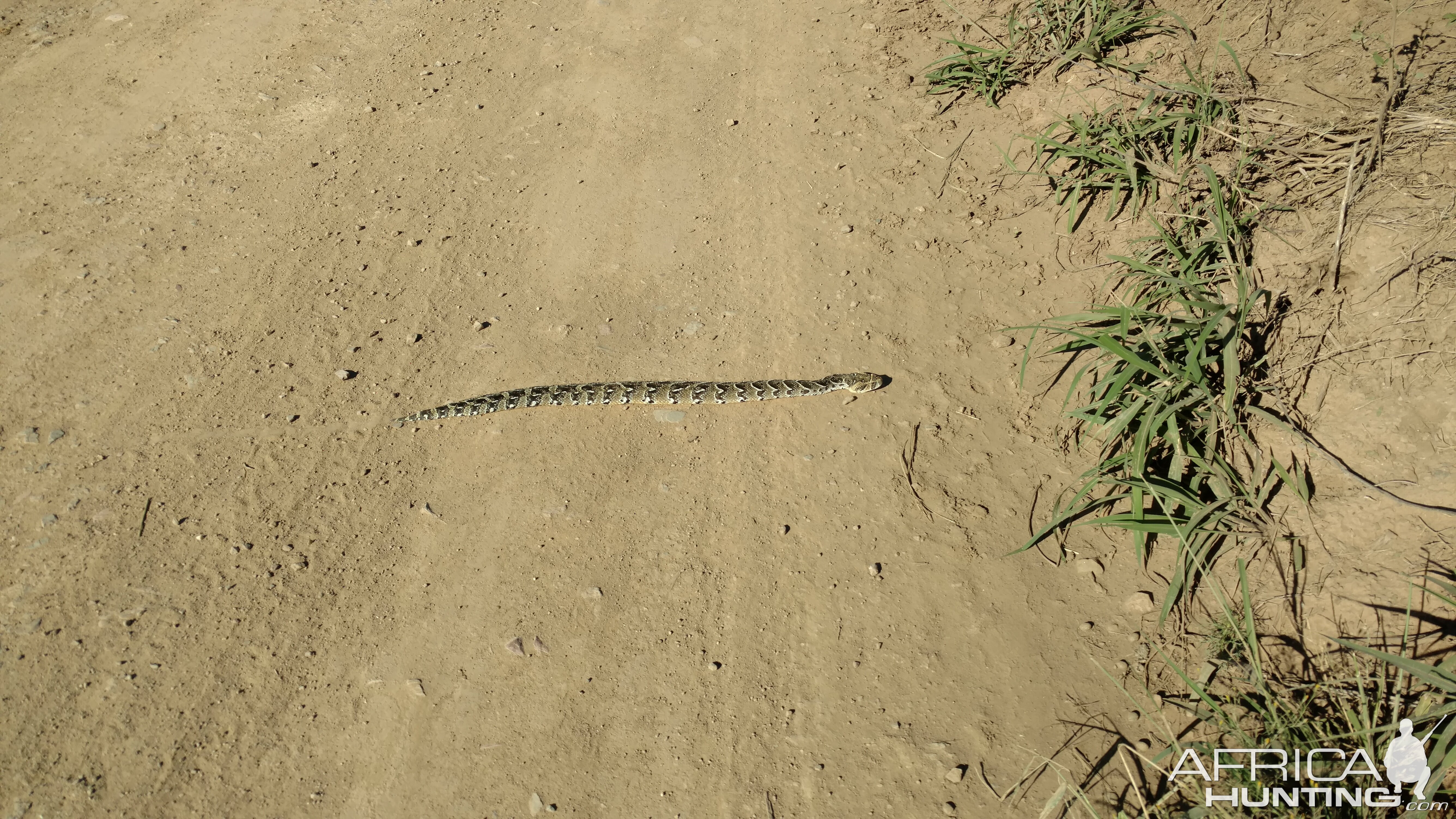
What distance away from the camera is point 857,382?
17.6 feet

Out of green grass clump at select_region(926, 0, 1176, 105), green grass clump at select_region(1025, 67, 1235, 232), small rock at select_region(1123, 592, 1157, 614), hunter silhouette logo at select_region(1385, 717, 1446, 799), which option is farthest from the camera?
green grass clump at select_region(926, 0, 1176, 105)

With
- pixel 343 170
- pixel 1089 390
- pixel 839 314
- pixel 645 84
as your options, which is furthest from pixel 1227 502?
pixel 343 170

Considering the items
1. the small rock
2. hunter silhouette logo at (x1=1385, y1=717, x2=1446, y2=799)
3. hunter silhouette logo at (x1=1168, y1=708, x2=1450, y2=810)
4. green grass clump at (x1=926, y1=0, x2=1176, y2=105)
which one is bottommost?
the small rock

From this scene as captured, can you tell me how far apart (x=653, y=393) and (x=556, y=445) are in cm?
72

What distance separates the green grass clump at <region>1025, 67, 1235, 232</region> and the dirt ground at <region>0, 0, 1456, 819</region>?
10.5 inches

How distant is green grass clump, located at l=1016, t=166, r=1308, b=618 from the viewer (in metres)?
4.37

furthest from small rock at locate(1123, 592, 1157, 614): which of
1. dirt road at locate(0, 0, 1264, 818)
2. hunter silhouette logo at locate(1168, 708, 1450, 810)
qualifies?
hunter silhouette logo at locate(1168, 708, 1450, 810)

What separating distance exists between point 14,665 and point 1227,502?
6311 millimetres

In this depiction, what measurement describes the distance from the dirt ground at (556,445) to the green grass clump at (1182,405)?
9.7 inches

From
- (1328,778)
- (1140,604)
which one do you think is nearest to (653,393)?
(1140,604)

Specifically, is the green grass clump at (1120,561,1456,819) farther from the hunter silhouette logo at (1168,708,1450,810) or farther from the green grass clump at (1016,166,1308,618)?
the green grass clump at (1016,166,1308,618)

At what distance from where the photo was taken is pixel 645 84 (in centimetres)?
784

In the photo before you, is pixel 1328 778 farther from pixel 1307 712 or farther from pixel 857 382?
pixel 857 382

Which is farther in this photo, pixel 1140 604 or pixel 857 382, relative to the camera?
pixel 857 382
